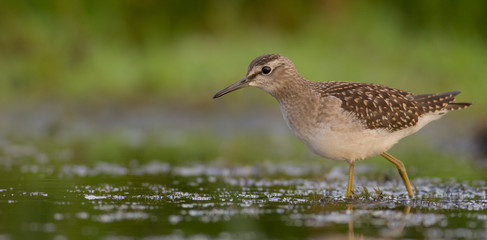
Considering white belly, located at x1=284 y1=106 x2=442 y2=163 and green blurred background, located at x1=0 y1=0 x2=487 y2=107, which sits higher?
green blurred background, located at x1=0 y1=0 x2=487 y2=107

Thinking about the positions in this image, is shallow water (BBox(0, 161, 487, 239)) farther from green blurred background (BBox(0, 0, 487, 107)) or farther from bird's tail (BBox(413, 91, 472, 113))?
green blurred background (BBox(0, 0, 487, 107))

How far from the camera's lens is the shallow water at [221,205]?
6.58 m

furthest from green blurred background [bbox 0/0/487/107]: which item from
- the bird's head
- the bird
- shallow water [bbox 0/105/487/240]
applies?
the bird's head

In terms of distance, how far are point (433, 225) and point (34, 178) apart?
204 inches

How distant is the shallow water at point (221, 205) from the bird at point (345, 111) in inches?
21.2

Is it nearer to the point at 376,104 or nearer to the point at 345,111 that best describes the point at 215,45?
the point at 376,104

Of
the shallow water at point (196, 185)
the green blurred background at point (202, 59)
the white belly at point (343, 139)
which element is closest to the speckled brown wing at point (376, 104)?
the white belly at point (343, 139)

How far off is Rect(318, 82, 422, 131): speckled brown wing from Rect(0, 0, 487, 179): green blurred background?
4692mm

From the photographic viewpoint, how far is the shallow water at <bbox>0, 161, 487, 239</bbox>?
6.58 metres

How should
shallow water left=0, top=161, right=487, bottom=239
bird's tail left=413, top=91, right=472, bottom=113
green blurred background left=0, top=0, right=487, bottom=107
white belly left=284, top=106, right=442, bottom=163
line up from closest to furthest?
shallow water left=0, top=161, right=487, bottom=239 < white belly left=284, top=106, right=442, bottom=163 < bird's tail left=413, top=91, right=472, bottom=113 < green blurred background left=0, top=0, right=487, bottom=107

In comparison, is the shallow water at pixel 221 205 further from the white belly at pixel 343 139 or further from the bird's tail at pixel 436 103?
the bird's tail at pixel 436 103

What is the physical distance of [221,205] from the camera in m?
8.07

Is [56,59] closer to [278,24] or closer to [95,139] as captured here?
[95,139]

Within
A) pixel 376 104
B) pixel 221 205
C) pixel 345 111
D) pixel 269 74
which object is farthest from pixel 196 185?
pixel 376 104
